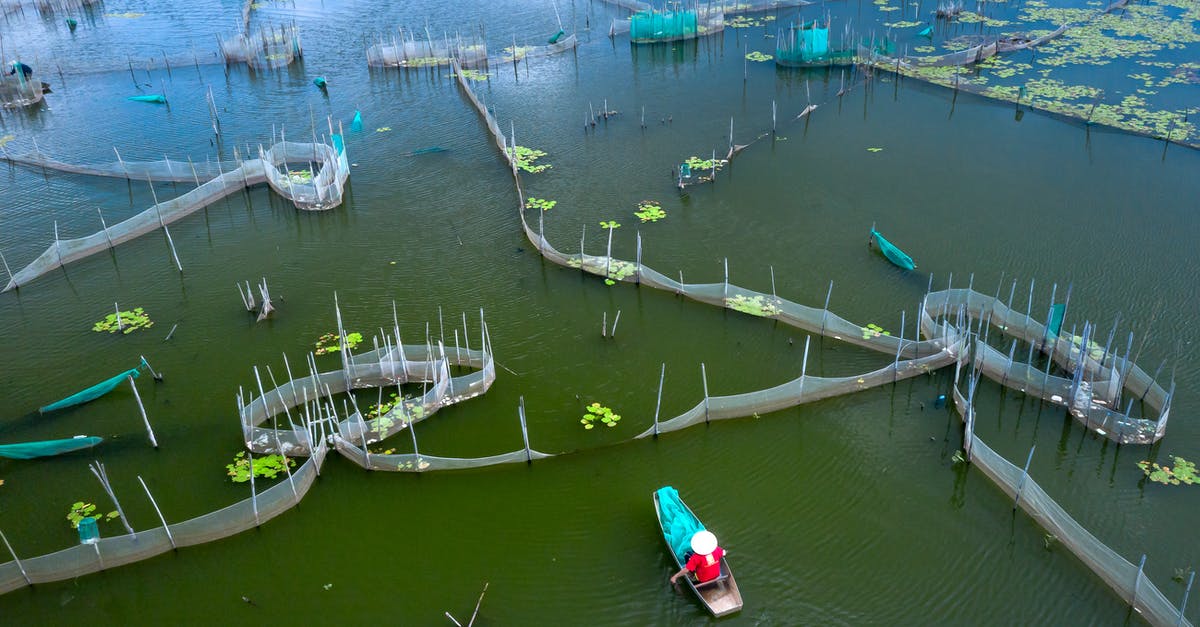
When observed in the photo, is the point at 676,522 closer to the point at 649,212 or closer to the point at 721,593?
the point at 721,593

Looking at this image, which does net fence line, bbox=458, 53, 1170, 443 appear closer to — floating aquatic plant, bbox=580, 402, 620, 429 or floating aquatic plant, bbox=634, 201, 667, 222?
floating aquatic plant, bbox=634, 201, 667, 222

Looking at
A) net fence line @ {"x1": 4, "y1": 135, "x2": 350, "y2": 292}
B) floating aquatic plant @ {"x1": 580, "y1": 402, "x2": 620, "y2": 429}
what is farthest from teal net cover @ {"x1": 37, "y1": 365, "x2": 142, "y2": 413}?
floating aquatic plant @ {"x1": 580, "y1": 402, "x2": 620, "y2": 429}


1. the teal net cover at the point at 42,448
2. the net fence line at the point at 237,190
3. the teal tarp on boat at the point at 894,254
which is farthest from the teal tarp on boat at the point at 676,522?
the net fence line at the point at 237,190

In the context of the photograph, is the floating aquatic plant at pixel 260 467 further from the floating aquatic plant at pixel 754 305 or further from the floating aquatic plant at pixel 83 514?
the floating aquatic plant at pixel 754 305

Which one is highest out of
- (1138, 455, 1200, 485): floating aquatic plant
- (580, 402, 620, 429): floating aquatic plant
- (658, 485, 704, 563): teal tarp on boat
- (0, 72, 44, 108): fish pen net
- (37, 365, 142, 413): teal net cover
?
(0, 72, 44, 108): fish pen net

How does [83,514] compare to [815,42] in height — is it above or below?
below

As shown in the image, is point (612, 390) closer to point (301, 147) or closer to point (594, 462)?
point (594, 462)

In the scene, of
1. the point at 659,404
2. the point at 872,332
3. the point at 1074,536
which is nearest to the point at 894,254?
the point at 872,332

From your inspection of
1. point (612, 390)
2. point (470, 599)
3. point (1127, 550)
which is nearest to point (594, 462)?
point (612, 390)

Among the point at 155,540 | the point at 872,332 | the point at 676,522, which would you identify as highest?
the point at 872,332
